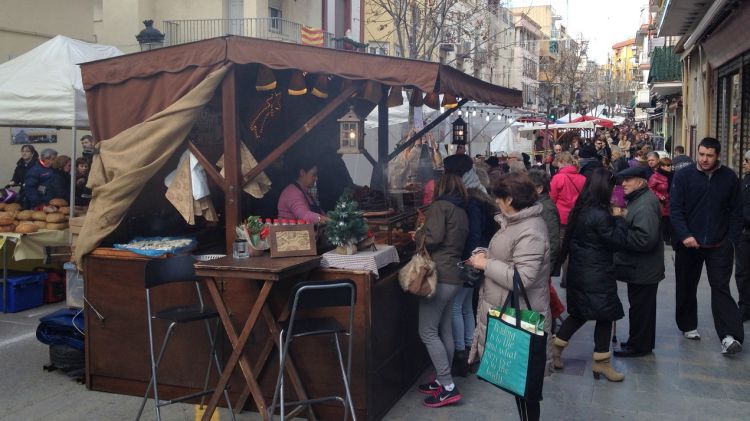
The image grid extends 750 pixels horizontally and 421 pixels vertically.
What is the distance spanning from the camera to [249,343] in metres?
5.02

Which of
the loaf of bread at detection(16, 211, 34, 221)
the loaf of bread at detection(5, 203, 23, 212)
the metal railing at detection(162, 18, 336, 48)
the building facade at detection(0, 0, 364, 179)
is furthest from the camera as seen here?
the metal railing at detection(162, 18, 336, 48)

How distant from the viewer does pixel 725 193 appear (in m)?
6.14

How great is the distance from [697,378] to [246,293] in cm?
371

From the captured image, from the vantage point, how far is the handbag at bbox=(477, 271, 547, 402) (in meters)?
3.61

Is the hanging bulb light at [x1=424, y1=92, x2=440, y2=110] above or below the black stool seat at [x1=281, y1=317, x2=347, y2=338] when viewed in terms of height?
above

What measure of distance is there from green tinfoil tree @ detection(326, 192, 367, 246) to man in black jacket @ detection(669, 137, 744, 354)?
3.13 metres

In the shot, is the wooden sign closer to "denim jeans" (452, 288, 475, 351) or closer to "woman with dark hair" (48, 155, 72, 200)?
"denim jeans" (452, 288, 475, 351)

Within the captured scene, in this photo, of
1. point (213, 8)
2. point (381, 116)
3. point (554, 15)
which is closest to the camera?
point (381, 116)

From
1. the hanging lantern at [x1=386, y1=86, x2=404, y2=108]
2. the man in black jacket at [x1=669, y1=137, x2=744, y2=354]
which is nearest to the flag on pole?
the hanging lantern at [x1=386, y1=86, x2=404, y2=108]

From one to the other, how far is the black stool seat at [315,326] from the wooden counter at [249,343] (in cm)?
25

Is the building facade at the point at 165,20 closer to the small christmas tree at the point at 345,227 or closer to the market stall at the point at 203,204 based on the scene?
the market stall at the point at 203,204

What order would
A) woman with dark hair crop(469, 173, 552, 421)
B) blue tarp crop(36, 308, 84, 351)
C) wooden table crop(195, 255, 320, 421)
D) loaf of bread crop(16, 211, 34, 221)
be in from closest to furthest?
Result: woman with dark hair crop(469, 173, 552, 421) → wooden table crop(195, 255, 320, 421) → blue tarp crop(36, 308, 84, 351) → loaf of bread crop(16, 211, 34, 221)

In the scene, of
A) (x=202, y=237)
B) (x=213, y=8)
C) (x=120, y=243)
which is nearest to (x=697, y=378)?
(x=202, y=237)

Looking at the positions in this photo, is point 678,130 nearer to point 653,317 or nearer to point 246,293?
point 653,317
